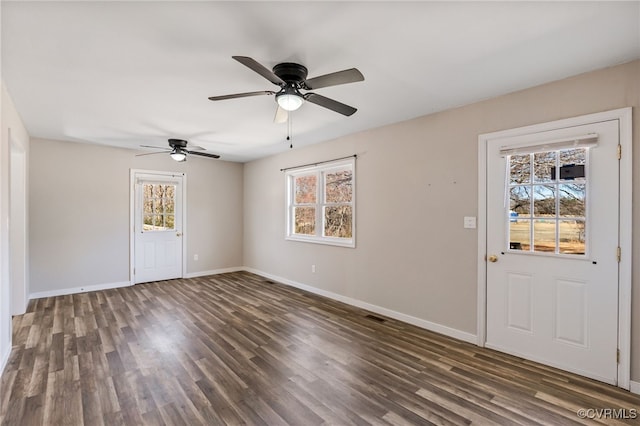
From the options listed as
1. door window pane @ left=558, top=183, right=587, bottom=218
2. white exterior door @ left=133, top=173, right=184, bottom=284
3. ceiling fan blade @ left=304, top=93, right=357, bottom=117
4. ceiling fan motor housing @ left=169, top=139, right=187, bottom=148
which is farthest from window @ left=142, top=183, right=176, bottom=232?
door window pane @ left=558, top=183, right=587, bottom=218

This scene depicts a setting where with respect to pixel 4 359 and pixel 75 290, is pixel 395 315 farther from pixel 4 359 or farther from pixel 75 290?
pixel 75 290

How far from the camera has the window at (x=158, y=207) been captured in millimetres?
5695

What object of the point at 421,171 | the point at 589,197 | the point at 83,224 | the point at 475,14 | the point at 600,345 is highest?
the point at 475,14

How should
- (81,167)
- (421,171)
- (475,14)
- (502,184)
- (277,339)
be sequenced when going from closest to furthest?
(475,14) < (502,184) < (277,339) < (421,171) < (81,167)

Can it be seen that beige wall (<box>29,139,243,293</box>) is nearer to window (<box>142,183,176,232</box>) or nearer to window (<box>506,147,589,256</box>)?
window (<box>142,183,176,232</box>)

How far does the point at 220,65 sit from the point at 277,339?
2.67m

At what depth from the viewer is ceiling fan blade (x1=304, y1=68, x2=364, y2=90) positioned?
6.29ft

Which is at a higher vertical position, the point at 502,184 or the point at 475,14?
the point at 475,14

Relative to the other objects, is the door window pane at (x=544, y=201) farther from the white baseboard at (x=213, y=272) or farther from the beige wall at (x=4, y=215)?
the white baseboard at (x=213, y=272)

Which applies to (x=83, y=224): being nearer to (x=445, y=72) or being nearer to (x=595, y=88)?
(x=445, y=72)

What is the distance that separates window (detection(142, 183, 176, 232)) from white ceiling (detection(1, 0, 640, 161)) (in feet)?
8.10

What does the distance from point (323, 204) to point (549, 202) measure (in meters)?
3.08

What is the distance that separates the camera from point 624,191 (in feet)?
7.57

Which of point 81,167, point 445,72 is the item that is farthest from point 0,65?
point 445,72
